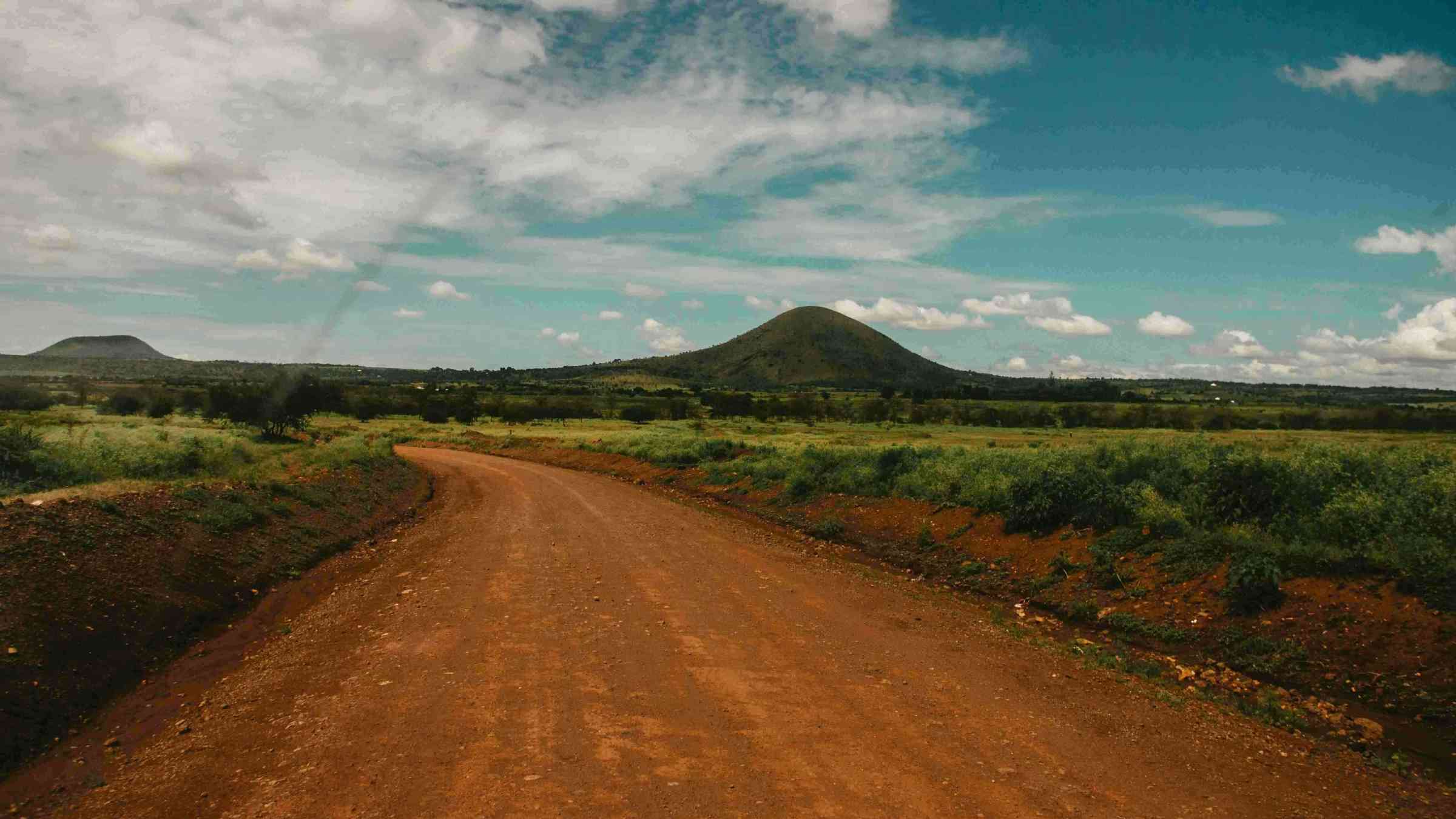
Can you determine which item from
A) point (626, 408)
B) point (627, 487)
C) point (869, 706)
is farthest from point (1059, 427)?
point (869, 706)

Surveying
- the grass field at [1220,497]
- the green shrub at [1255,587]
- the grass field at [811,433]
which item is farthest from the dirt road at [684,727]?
the grass field at [811,433]

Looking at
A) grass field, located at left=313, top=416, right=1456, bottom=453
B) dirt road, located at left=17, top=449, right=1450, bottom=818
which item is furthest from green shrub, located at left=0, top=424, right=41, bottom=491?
grass field, located at left=313, top=416, right=1456, bottom=453

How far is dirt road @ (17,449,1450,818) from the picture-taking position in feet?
17.9

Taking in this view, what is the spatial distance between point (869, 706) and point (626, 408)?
Result: 87.7 meters

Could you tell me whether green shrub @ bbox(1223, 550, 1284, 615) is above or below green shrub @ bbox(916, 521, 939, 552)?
above

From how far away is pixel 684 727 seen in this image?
21.6ft

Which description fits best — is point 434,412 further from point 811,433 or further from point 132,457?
point 132,457

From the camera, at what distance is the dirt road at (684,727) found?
545 cm

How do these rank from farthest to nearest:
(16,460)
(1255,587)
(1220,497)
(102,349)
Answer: (102,349) < (16,460) < (1220,497) < (1255,587)

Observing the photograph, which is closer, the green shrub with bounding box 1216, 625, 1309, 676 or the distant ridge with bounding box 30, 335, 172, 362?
the green shrub with bounding box 1216, 625, 1309, 676

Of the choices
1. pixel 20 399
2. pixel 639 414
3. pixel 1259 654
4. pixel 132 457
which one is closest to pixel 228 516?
pixel 132 457

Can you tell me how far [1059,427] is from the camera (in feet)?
277

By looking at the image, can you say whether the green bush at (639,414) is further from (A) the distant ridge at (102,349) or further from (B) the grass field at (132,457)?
(A) the distant ridge at (102,349)

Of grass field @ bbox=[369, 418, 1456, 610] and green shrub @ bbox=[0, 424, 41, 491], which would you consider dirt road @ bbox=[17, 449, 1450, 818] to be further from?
green shrub @ bbox=[0, 424, 41, 491]
